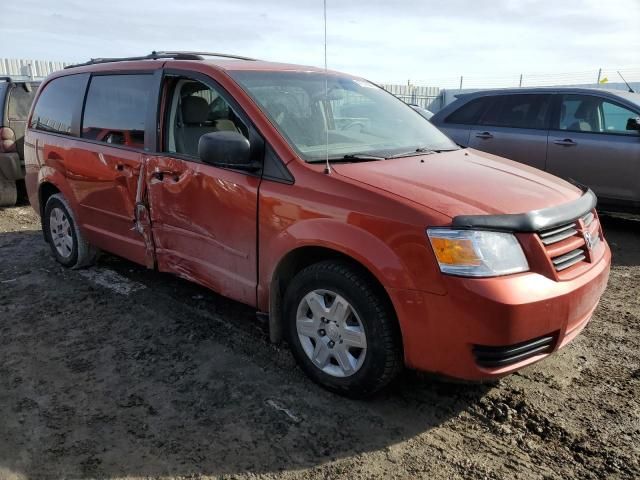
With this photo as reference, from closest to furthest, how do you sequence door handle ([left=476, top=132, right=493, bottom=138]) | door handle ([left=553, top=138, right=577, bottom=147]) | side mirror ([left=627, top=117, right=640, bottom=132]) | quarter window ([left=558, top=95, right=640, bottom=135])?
1. side mirror ([left=627, top=117, right=640, bottom=132])
2. quarter window ([left=558, top=95, right=640, bottom=135])
3. door handle ([left=553, top=138, right=577, bottom=147])
4. door handle ([left=476, top=132, right=493, bottom=138])

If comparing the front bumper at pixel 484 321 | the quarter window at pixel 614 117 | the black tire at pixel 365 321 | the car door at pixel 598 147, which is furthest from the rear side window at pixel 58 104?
the quarter window at pixel 614 117

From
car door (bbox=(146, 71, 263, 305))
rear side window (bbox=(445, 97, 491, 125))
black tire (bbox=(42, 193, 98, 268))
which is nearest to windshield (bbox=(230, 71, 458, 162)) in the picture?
car door (bbox=(146, 71, 263, 305))

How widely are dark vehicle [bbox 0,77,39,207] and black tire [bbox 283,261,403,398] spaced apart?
587 centimetres

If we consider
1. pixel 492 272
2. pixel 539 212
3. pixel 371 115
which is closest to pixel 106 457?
pixel 492 272

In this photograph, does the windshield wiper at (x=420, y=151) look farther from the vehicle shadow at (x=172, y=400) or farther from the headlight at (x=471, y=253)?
the vehicle shadow at (x=172, y=400)

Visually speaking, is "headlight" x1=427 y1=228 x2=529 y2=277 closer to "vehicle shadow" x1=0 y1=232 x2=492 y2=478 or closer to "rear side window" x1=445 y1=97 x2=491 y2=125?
"vehicle shadow" x1=0 y1=232 x2=492 y2=478

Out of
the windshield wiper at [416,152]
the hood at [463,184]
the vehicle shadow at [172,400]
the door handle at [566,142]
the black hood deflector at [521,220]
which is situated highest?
the windshield wiper at [416,152]

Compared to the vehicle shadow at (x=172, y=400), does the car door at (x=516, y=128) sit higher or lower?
higher

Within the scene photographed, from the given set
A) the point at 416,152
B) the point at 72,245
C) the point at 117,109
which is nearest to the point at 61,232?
the point at 72,245

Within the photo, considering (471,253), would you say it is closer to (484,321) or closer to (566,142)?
(484,321)

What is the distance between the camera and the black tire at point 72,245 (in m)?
4.64

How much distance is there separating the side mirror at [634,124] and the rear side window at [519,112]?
887 millimetres

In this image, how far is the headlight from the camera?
2316 millimetres

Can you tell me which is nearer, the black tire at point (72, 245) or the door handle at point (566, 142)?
the black tire at point (72, 245)
